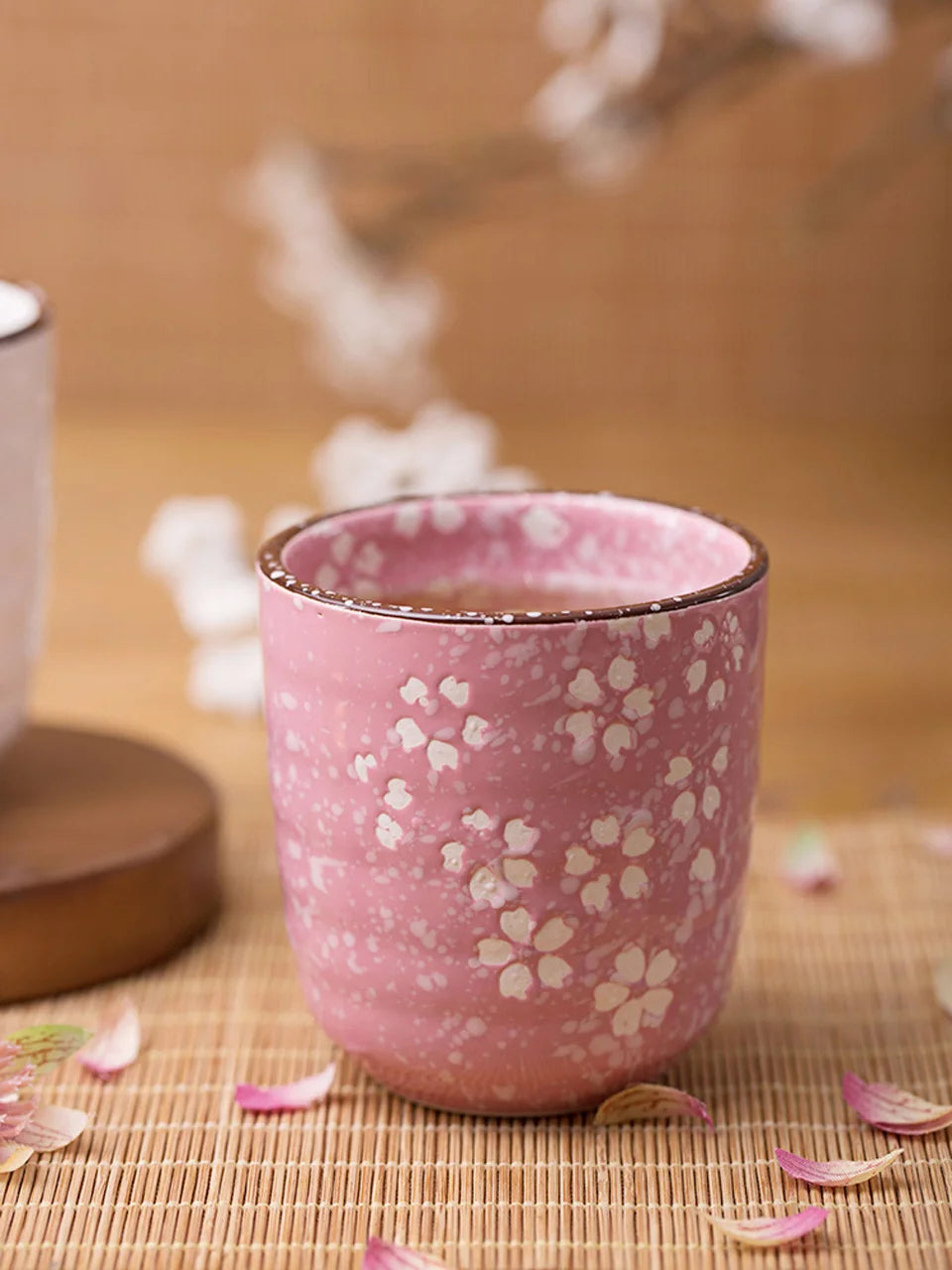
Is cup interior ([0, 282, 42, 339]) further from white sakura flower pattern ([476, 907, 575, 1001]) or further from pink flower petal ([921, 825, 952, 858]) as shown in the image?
pink flower petal ([921, 825, 952, 858])

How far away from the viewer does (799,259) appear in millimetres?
1653

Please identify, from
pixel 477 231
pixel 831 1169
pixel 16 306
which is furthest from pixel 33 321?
pixel 477 231

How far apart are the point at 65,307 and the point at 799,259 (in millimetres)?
682

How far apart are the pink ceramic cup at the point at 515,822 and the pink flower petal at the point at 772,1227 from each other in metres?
0.06

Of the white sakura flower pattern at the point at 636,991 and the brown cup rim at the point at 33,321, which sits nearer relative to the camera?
the white sakura flower pattern at the point at 636,991

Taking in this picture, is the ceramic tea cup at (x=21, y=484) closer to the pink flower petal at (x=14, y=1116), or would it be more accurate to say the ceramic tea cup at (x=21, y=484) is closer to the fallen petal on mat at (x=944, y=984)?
the pink flower petal at (x=14, y=1116)

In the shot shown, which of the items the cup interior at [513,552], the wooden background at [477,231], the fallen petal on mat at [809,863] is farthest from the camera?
the wooden background at [477,231]

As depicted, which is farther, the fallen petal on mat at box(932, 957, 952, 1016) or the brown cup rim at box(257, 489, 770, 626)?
the fallen petal on mat at box(932, 957, 952, 1016)

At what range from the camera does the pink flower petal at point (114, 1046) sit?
627mm

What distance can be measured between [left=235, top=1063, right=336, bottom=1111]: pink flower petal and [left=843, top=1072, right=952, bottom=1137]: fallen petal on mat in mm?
175

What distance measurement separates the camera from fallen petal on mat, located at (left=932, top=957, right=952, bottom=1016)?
2.19ft

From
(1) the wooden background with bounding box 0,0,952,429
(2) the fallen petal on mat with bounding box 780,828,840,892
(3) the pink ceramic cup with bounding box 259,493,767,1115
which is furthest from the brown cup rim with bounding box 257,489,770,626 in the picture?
(1) the wooden background with bounding box 0,0,952,429

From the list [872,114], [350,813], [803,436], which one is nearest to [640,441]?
[803,436]

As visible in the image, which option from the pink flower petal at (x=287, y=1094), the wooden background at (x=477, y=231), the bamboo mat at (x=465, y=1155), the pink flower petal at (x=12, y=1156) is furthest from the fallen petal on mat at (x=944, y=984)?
the wooden background at (x=477, y=231)
